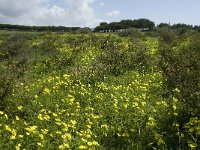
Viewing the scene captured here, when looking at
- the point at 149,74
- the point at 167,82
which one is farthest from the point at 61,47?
the point at 167,82

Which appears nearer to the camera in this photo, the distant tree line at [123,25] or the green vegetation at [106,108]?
the green vegetation at [106,108]

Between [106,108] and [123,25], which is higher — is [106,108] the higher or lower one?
the lower one

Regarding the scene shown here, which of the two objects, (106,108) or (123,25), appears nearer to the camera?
(106,108)

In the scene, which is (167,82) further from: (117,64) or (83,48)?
(83,48)

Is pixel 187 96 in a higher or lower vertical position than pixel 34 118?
higher

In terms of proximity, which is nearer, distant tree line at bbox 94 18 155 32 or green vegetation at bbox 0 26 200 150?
green vegetation at bbox 0 26 200 150

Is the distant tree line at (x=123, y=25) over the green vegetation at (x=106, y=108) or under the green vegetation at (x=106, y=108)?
over

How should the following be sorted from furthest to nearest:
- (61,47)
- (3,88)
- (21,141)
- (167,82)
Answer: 1. (61,47)
2. (167,82)
3. (3,88)
4. (21,141)

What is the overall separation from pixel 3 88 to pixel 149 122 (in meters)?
4.05

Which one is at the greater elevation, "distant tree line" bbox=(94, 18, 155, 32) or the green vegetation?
"distant tree line" bbox=(94, 18, 155, 32)

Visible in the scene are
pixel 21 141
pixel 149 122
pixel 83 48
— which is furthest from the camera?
pixel 83 48

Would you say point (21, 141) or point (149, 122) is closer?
point (21, 141)

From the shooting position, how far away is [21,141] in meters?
7.30

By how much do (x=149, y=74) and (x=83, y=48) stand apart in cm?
719
